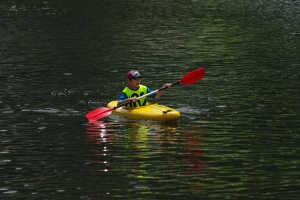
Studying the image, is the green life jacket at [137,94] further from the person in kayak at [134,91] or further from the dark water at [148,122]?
the dark water at [148,122]

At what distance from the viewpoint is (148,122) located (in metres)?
22.8

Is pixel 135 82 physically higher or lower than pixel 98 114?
higher

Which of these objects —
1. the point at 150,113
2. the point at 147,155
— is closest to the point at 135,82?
the point at 150,113

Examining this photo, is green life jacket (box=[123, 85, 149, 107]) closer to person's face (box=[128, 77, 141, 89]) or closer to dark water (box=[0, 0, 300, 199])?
person's face (box=[128, 77, 141, 89])

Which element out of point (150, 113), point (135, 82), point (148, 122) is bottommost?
point (148, 122)

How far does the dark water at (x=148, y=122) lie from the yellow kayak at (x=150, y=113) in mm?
216

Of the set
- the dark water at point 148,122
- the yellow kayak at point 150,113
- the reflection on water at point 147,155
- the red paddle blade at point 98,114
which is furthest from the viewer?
the red paddle blade at point 98,114

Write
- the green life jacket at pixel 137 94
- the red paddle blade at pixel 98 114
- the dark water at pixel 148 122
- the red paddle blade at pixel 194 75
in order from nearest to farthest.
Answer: the dark water at pixel 148 122 → the red paddle blade at pixel 98 114 → the green life jacket at pixel 137 94 → the red paddle blade at pixel 194 75

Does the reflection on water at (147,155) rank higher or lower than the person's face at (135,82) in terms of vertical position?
lower

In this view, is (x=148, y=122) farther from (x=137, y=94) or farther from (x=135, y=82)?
(x=135, y=82)

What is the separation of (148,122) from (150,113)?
0.26 m

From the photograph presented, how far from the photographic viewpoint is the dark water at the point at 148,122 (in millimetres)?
15969

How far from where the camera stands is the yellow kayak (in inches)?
877

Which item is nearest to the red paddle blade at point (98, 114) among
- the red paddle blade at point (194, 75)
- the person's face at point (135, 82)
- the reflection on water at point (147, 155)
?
the reflection on water at point (147, 155)
